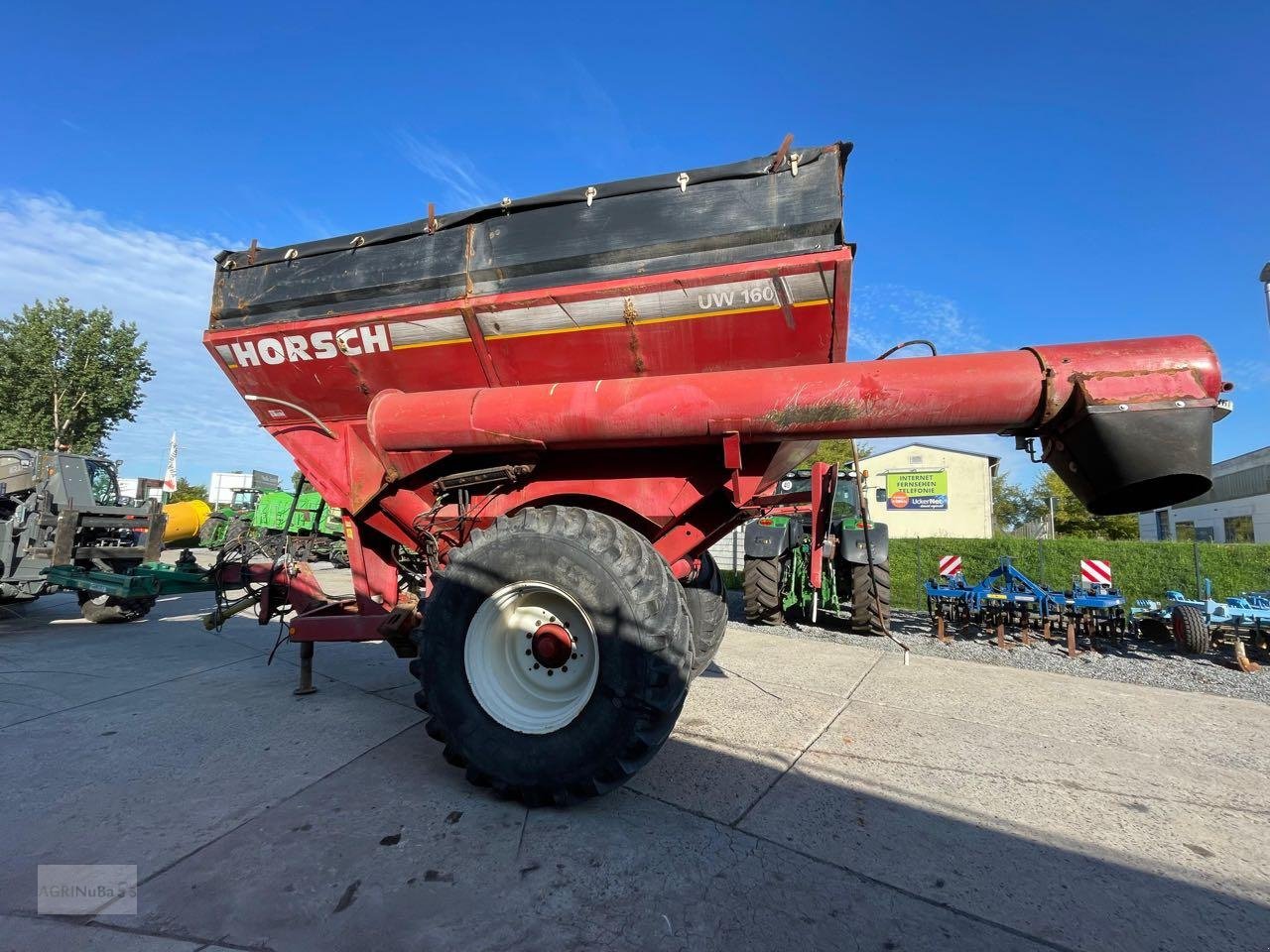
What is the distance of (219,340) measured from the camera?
12.5ft

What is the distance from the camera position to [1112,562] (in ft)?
37.8

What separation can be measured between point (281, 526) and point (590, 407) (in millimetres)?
14400

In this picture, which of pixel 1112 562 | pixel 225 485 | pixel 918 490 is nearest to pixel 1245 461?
pixel 918 490

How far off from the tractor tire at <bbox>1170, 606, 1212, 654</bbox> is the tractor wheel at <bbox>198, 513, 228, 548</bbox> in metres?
21.2

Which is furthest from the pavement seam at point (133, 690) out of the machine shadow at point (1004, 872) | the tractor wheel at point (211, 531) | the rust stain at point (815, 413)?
the tractor wheel at point (211, 531)

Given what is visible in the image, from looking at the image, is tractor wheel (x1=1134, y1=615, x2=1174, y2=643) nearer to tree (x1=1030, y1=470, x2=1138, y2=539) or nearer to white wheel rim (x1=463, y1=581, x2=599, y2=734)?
white wheel rim (x1=463, y1=581, x2=599, y2=734)

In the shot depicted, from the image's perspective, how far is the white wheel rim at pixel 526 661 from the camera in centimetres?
296

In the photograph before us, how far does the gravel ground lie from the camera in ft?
21.1

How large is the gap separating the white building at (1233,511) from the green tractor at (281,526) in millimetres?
29355

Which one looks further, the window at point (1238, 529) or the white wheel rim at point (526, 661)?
the window at point (1238, 529)

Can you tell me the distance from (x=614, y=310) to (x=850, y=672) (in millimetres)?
4741

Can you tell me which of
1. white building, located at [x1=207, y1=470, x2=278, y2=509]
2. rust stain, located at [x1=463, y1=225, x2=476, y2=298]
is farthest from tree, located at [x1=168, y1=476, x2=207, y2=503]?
rust stain, located at [x1=463, y1=225, x2=476, y2=298]

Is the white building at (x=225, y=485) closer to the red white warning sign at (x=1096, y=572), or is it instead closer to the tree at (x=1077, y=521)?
the red white warning sign at (x=1096, y=572)

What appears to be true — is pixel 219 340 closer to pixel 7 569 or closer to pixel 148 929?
pixel 148 929
